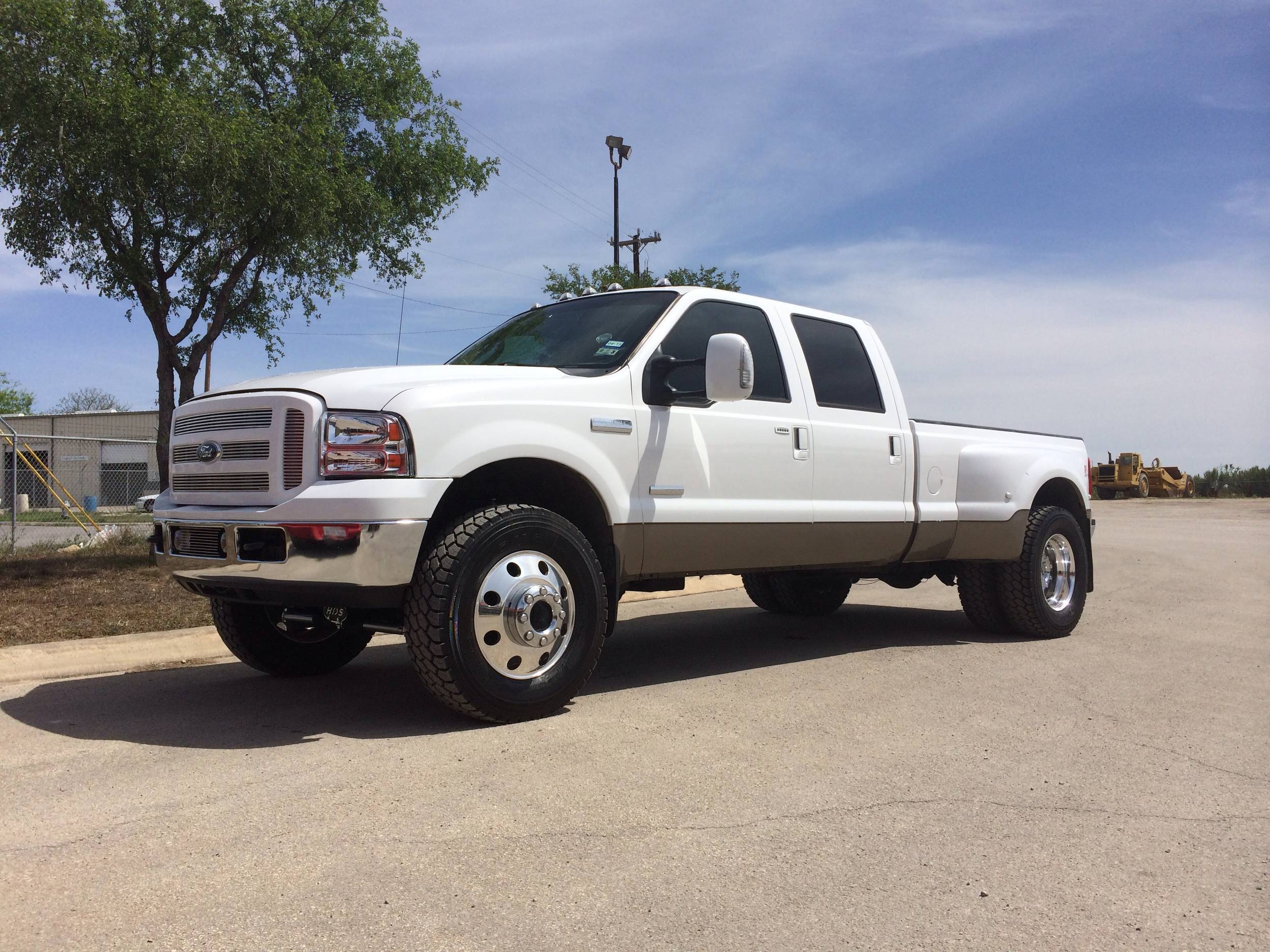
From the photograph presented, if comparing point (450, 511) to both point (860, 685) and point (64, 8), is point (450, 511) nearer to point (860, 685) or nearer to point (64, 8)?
point (860, 685)

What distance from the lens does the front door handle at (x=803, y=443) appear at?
5.80m

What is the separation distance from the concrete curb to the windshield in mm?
1504

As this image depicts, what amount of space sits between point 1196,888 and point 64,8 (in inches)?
458

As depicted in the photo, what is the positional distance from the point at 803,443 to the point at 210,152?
7.51m

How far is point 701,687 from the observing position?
17.7 ft

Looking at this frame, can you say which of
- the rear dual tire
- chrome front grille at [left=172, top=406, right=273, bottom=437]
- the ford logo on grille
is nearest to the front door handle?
the rear dual tire

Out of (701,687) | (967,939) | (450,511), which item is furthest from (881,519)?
(967,939)

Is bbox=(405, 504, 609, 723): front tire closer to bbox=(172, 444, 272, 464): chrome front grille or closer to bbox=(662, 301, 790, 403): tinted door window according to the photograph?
bbox=(172, 444, 272, 464): chrome front grille

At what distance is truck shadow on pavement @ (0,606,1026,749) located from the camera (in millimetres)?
4508

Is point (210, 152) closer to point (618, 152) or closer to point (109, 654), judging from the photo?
point (109, 654)

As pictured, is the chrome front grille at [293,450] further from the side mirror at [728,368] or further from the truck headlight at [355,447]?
the side mirror at [728,368]

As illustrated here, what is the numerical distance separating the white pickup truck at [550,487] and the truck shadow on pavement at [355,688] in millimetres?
334

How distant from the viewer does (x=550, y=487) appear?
4.98 meters

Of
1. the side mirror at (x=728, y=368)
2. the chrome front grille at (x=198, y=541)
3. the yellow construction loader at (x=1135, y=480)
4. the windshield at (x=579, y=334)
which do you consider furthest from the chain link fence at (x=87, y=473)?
the yellow construction loader at (x=1135, y=480)
